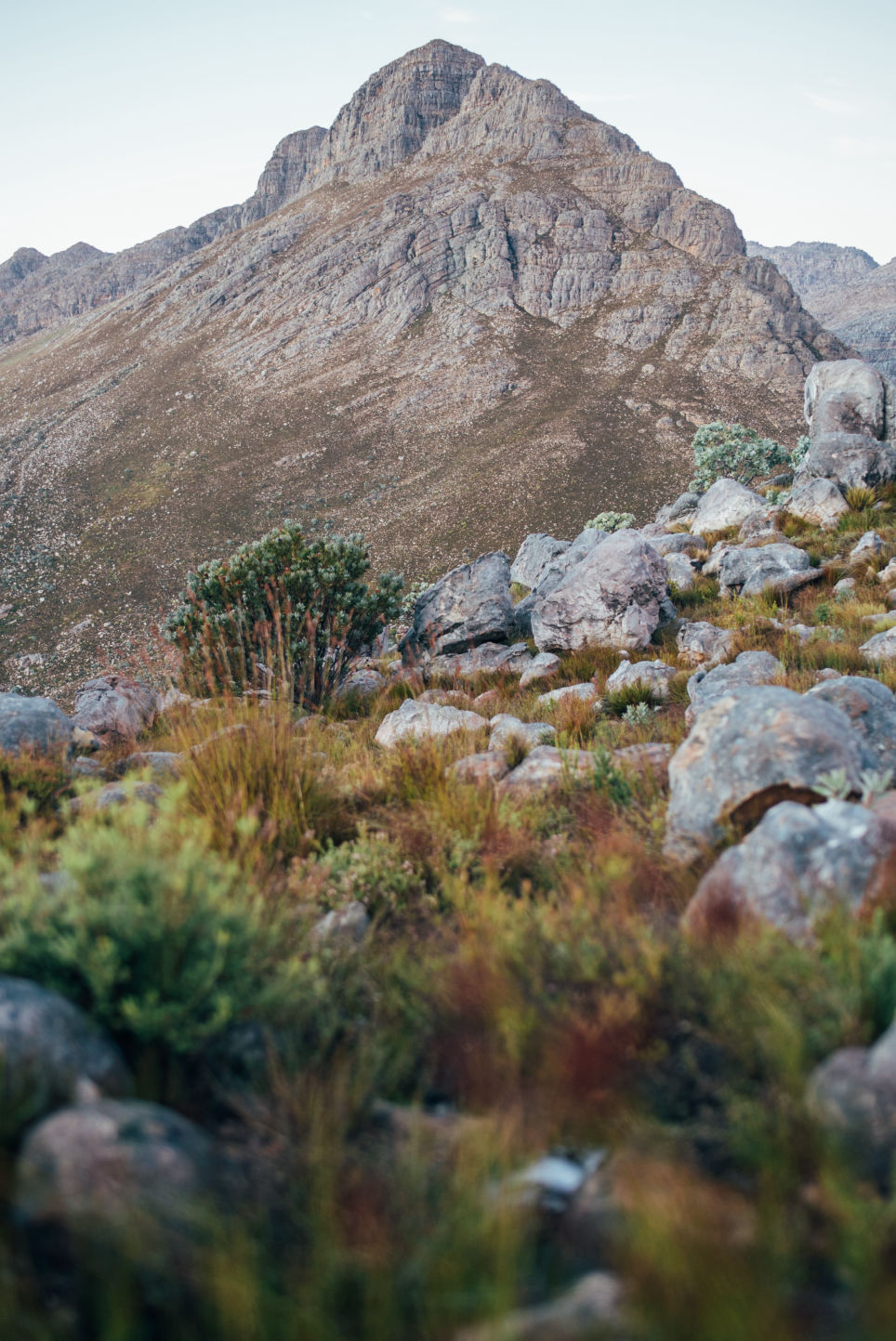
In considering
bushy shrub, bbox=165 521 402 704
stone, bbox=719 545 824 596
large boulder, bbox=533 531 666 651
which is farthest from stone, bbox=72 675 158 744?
stone, bbox=719 545 824 596

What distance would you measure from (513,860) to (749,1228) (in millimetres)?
2115

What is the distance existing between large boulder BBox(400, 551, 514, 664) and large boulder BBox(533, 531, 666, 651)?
2.62 ft

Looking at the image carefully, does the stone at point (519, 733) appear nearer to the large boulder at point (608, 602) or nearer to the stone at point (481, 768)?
the stone at point (481, 768)

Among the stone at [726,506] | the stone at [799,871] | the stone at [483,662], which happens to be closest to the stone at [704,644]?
the stone at [483,662]

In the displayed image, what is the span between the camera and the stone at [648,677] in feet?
23.7

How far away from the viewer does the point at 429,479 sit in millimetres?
60781

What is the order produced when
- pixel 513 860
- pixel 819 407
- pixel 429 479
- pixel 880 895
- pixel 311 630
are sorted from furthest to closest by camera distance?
pixel 429 479
pixel 819 407
pixel 311 630
pixel 513 860
pixel 880 895

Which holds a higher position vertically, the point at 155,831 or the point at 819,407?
the point at 819,407

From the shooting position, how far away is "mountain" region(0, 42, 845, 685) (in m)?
55.7

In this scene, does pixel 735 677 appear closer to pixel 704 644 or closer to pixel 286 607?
pixel 704 644

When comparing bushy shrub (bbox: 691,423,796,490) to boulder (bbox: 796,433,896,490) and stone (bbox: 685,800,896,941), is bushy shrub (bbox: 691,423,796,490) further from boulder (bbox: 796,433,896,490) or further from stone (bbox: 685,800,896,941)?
stone (bbox: 685,800,896,941)

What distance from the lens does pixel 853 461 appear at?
14102mm

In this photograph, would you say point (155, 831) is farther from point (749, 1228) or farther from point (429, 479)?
point (429, 479)

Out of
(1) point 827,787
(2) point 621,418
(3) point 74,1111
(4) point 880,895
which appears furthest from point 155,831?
(2) point 621,418
